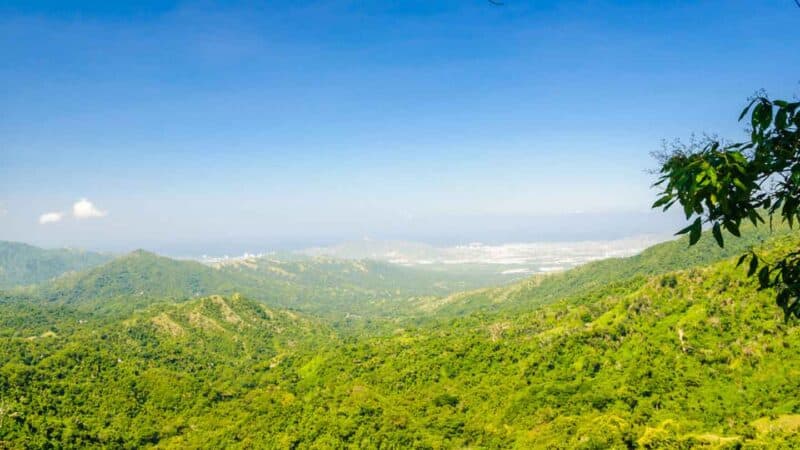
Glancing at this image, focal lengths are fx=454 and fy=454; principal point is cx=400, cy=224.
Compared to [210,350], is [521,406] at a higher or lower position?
higher

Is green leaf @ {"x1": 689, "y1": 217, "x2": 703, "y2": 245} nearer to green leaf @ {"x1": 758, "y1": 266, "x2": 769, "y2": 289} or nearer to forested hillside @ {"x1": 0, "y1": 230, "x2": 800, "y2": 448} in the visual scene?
green leaf @ {"x1": 758, "y1": 266, "x2": 769, "y2": 289}

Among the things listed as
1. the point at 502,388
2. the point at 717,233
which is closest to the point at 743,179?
the point at 717,233

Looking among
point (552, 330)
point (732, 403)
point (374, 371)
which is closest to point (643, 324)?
point (552, 330)

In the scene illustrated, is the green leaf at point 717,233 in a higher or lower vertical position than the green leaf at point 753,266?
higher

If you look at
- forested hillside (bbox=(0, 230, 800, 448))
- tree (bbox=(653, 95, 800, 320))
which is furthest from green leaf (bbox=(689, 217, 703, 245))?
forested hillside (bbox=(0, 230, 800, 448))

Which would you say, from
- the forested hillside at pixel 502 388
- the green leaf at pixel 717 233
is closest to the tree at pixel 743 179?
the green leaf at pixel 717 233

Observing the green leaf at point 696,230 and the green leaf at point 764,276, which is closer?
the green leaf at point 696,230

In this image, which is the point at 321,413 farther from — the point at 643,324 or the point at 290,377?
the point at 643,324

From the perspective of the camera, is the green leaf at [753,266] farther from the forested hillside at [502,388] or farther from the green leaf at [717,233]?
the forested hillside at [502,388]

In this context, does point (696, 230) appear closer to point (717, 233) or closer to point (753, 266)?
point (717, 233)
